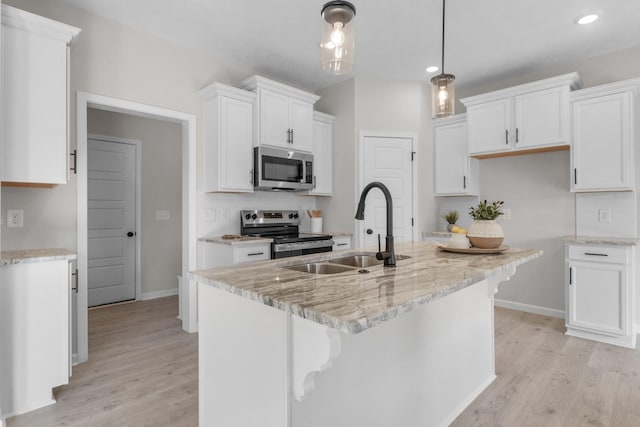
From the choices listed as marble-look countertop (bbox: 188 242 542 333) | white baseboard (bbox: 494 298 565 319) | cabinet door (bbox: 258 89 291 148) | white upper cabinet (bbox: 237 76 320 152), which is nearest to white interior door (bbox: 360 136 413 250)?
white upper cabinet (bbox: 237 76 320 152)

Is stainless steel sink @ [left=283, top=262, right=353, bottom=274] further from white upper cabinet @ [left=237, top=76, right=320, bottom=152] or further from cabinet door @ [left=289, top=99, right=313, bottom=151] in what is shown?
cabinet door @ [left=289, top=99, right=313, bottom=151]

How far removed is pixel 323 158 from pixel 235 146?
1.29 m

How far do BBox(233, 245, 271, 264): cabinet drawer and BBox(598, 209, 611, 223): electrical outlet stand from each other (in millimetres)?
3307

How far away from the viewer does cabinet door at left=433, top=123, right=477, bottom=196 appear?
14.3ft

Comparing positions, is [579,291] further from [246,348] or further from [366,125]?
[246,348]

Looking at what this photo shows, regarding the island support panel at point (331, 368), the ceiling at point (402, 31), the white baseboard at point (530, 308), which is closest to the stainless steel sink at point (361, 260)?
the island support panel at point (331, 368)

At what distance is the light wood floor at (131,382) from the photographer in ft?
6.60

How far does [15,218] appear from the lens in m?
2.51

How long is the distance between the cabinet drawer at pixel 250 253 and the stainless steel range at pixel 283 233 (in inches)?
3.1

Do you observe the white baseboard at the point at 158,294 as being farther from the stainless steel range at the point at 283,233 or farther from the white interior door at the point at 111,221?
the stainless steel range at the point at 283,233

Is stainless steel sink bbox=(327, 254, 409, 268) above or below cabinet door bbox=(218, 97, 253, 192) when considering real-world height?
below

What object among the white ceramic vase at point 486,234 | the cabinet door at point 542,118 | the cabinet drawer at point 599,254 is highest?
the cabinet door at point 542,118

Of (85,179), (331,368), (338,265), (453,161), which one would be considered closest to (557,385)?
(338,265)

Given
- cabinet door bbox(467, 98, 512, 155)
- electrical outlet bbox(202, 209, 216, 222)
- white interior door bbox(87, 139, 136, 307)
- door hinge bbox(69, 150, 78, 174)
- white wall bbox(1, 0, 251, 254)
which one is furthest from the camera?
white interior door bbox(87, 139, 136, 307)
